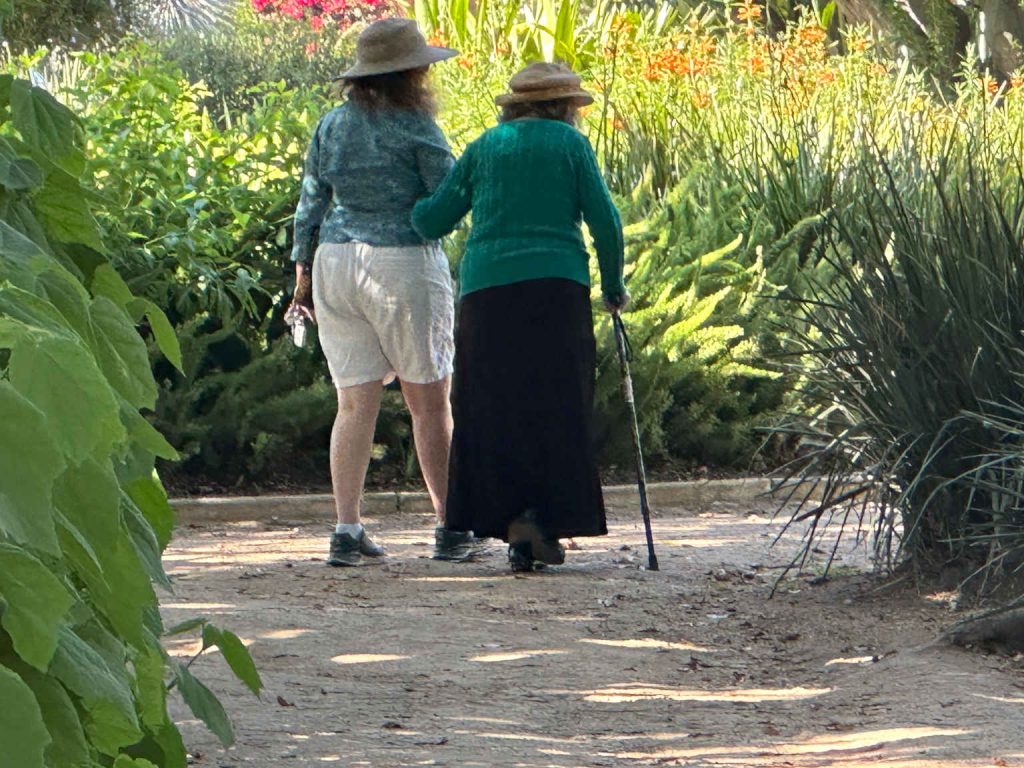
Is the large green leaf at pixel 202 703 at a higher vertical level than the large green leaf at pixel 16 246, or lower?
lower

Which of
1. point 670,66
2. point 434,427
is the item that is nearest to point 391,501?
point 434,427

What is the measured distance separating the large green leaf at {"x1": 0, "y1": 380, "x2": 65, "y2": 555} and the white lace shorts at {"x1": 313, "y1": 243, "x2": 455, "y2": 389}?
5.53 m

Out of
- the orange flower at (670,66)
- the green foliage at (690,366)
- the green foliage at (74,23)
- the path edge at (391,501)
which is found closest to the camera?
the path edge at (391,501)

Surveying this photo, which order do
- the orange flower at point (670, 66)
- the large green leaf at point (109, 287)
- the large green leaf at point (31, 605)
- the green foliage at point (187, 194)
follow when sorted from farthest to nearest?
the orange flower at point (670, 66) < the green foliage at point (187, 194) < the large green leaf at point (109, 287) < the large green leaf at point (31, 605)

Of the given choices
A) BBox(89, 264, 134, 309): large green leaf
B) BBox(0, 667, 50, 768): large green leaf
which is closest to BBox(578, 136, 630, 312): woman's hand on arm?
BBox(89, 264, 134, 309): large green leaf

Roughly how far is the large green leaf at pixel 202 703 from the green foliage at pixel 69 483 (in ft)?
0.14

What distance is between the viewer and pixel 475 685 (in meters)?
4.99

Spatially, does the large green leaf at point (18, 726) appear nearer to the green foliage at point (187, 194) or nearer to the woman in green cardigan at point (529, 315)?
the woman in green cardigan at point (529, 315)

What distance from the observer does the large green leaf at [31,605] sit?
136 cm

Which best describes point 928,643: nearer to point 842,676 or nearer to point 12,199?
point 842,676

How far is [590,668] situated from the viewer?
5.25 m

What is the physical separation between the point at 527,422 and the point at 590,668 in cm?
173

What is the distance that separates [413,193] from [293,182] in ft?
8.71

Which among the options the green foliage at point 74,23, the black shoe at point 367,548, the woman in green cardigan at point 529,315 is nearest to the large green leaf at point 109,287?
the woman in green cardigan at point 529,315
